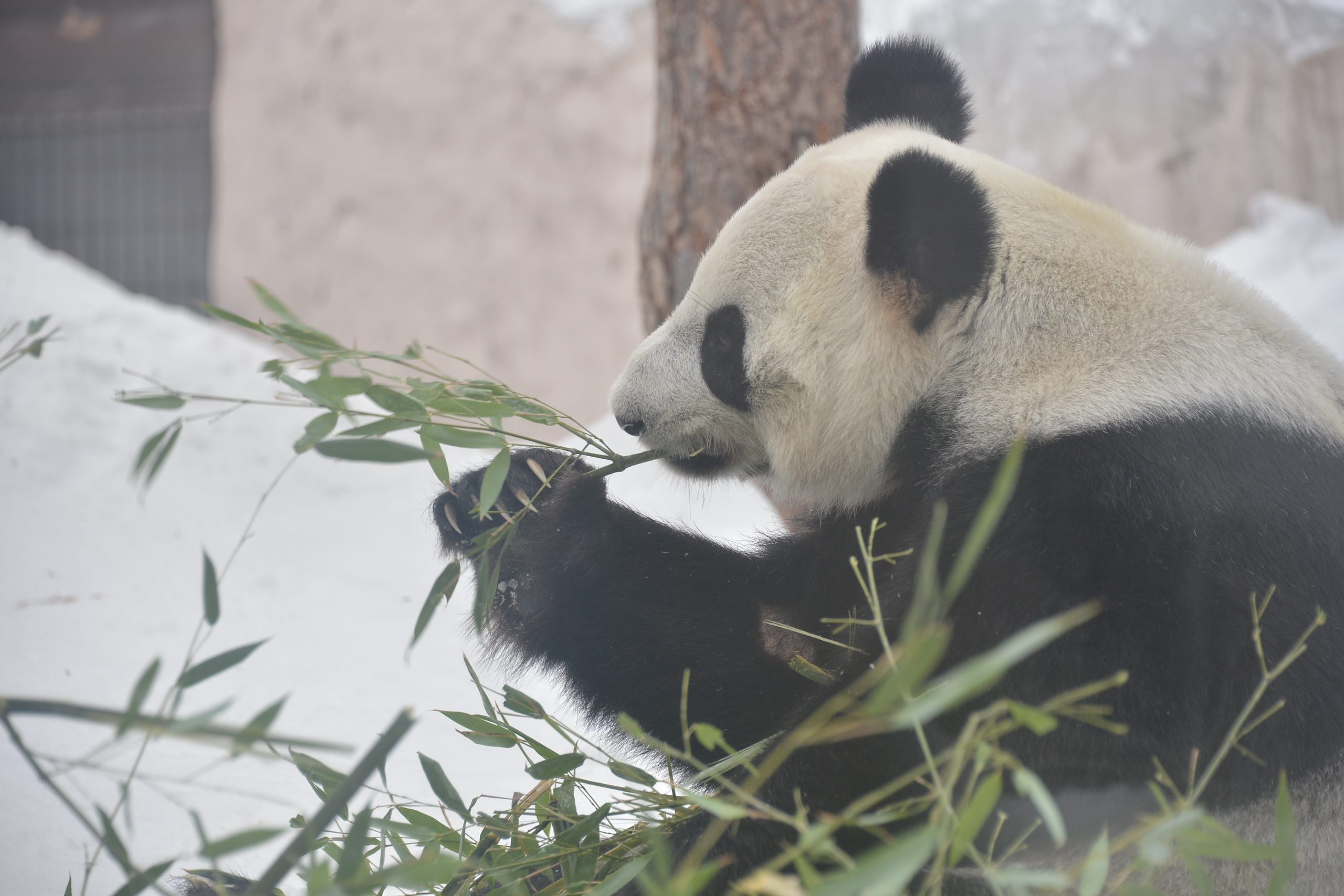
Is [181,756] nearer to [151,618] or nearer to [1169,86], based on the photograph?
[151,618]

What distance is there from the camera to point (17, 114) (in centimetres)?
858

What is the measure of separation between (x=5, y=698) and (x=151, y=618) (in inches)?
89.8

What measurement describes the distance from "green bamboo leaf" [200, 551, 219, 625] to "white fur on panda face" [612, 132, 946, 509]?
0.86m

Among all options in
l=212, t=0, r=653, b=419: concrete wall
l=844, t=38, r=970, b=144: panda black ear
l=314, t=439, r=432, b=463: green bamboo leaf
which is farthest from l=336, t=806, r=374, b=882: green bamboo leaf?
l=212, t=0, r=653, b=419: concrete wall

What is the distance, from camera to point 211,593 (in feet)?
3.85

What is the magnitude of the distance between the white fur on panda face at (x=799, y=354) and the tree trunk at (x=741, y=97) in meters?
1.45

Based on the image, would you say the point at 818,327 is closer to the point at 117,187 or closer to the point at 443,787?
the point at 443,787

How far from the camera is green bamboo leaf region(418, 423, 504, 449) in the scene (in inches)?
57.4

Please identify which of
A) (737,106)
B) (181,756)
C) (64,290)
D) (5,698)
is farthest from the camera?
(64,290)

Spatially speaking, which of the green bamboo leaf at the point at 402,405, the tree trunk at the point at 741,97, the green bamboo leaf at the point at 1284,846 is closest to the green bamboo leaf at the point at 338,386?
the green bamboo leaf at the point at 402,405

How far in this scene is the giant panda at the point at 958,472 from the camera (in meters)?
1.37

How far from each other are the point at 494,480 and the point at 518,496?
45 centimetres

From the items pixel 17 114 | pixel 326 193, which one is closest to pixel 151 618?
pixel 326 193

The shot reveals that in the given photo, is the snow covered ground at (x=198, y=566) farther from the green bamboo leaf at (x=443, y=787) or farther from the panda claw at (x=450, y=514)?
the green bamboo leaf at (x=443, y=787)
